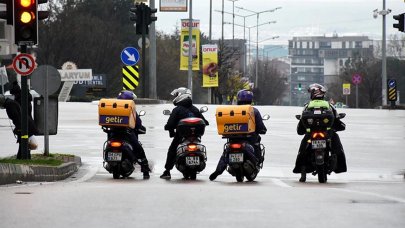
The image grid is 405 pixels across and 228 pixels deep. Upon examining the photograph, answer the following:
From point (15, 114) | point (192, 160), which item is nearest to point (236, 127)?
point (192, 160)

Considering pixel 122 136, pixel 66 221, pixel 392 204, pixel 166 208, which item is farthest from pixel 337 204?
pixel 122 136

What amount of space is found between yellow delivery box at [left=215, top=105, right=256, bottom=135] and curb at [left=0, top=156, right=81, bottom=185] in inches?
112

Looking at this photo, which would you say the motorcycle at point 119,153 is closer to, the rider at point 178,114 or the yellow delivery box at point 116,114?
the yellow delivery box at point 116,114

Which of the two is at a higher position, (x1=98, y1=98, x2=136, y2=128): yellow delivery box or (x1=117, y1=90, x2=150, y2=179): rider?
(x1=98, y1=98, x2=136, y2=128): yellow delivery box

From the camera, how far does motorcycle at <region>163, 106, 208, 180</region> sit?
64.3 ft

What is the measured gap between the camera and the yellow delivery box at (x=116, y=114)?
19.6m

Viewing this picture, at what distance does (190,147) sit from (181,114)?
72 cm

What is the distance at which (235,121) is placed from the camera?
62.6ft

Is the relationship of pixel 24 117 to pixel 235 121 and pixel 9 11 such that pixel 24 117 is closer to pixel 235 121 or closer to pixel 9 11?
pixel 9 11

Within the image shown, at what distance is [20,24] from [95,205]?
24.3ft

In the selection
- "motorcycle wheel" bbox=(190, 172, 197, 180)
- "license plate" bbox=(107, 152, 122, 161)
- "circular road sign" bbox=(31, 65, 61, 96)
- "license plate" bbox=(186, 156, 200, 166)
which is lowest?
"motorcycle wheel" bbox=(190, 172, 197, 180)

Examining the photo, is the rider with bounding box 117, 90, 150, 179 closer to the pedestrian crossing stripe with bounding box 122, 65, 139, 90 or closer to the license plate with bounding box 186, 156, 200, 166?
the license plate with bounding box 186, 156, 200, 166

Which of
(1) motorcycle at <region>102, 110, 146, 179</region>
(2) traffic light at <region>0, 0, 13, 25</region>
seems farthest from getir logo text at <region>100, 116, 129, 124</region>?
(2) traffic light at <region>0, 0, 13, 25</region>

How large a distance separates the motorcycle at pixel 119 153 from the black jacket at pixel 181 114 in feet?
2.32
